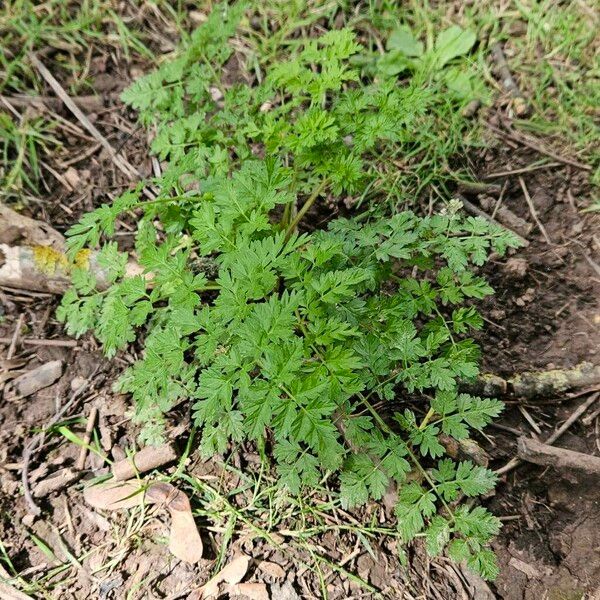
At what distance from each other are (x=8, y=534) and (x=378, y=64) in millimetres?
3176

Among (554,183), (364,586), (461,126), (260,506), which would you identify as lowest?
(364,586)

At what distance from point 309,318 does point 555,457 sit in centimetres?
126

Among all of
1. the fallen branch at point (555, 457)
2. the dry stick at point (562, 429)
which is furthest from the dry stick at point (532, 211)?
the fallen branch at point (555, 457)

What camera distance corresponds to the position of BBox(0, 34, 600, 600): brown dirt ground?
224 cm

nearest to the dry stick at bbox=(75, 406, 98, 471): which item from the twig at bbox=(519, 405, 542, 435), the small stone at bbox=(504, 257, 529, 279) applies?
the twig at bbox=(519, 405, 542, 435)

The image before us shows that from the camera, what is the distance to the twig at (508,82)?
3.28 m

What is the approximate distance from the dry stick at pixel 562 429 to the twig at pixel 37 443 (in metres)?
2.00

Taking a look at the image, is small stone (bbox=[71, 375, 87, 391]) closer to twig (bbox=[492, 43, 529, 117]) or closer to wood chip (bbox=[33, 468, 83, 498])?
wood chip (bbox=[33, 468, 83, 498])

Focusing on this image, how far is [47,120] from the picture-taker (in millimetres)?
3400

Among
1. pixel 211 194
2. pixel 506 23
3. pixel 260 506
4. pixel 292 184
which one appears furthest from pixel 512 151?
pixel 260 506

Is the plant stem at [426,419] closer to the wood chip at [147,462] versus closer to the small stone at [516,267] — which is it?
the small stone at [516,267]

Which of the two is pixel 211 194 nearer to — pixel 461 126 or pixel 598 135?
pixel 461 126

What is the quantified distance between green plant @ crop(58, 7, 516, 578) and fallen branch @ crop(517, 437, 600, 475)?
355 mm

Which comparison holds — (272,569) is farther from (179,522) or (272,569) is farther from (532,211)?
(532,211)
